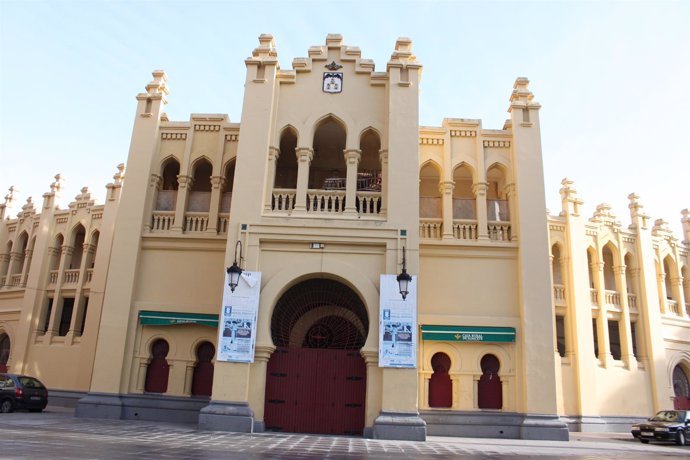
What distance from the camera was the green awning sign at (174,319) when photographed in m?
17.3

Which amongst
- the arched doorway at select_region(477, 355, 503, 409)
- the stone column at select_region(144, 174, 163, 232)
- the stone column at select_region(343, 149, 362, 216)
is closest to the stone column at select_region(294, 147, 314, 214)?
the stone column at select_region(343, 149, 362, 216)

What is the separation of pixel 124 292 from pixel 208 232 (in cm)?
324

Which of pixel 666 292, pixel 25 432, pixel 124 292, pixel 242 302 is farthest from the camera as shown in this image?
pixel 666 292

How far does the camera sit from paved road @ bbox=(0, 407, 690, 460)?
9.69m

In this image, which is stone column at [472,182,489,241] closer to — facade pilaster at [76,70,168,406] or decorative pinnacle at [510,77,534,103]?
decorative pinnacle at [510,77,534,103]

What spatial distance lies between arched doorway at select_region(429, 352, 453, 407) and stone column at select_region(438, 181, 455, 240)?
3.82 m

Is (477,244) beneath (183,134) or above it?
beneath

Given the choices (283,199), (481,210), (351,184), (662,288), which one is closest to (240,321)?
(283,199)

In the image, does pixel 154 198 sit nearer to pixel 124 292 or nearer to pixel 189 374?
pixel 124 292

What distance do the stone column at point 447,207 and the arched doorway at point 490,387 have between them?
4.07m

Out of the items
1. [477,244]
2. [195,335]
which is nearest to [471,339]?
[477,244]

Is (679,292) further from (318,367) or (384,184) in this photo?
(318,367)

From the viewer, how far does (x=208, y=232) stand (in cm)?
1838

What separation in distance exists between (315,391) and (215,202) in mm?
7308
